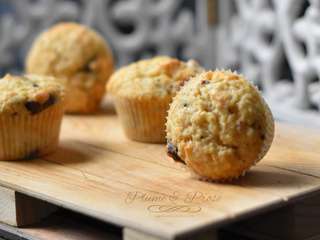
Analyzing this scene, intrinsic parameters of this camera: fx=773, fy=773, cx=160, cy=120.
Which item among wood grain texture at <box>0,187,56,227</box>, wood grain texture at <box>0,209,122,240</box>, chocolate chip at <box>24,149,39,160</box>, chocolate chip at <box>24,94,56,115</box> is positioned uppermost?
chocolate chip at <box>24,94,56,115</box>

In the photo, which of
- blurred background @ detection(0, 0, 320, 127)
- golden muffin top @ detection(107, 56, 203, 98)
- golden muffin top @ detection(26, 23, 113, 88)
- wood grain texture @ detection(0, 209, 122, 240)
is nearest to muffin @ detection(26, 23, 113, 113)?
golden muffin top @ detection(26, 23, 113, 88)

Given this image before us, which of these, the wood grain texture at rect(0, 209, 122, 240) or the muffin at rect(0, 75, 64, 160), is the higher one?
the muffin at rect(0, 75, 64, 160)

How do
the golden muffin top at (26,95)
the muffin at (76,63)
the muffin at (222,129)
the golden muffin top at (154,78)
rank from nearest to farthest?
the muffin at (222,129)
the golden muffin top at (26,95)
the golden muffin top at (154,78)
the muffin at (76,63)

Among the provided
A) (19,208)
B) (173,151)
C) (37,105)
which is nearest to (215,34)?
(37,105)

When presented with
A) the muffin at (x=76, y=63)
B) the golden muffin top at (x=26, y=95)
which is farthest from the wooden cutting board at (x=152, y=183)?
the muffin at (x=76, y=63)

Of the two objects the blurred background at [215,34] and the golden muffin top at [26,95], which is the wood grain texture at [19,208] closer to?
the golden muffin top at [26,95]

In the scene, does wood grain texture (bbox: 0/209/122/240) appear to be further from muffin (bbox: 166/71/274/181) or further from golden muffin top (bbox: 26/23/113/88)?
golden muffin top (bbox: 26/23/113/88)

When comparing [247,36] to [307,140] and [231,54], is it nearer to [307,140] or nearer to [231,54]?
[231,54]

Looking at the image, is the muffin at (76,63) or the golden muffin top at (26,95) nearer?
the golden muffin top at (26,95)
